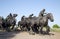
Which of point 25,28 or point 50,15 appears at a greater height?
point 50,15

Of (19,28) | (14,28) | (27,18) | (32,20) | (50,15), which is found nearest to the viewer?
(50,15)

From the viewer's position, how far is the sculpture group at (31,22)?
21.2m

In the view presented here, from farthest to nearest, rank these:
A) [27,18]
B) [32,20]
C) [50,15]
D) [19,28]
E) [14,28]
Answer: [19,28]
[14,28]
[27,18]
[32,20]
[50,15]

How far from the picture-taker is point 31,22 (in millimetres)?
23391

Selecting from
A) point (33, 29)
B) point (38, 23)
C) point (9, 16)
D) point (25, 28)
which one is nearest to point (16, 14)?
point (9, 16)

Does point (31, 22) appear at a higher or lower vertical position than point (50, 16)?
A: lower

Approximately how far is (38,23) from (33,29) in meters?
2.77

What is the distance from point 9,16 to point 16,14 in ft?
4.18

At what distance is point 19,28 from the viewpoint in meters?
29.7

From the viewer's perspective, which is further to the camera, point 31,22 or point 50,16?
point 31,22

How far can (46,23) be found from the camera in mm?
21172

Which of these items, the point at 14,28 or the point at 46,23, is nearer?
the point at 46,23

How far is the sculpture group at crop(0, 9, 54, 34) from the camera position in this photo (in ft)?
69.5

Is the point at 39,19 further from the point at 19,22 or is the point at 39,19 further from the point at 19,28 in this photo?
the point at 19,28
